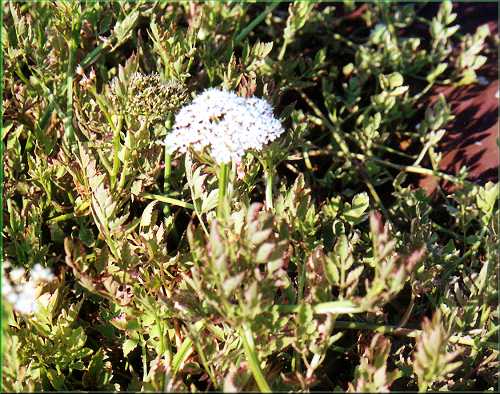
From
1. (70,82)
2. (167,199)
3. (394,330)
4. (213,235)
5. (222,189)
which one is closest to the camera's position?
(213,235)

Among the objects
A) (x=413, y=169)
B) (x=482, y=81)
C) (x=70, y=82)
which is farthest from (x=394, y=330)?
(x=482, y=81)

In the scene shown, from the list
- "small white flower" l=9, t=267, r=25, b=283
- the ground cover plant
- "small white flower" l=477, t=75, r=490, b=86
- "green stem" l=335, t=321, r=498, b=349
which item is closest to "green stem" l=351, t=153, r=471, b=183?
→ the ground cover plant

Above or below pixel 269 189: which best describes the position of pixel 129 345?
below

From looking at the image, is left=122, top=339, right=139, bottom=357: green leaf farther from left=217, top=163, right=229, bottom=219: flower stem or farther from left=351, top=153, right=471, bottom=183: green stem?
left=351, top=153, right=471, bottom=183: green stem

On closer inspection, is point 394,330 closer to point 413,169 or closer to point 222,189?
point 222,189

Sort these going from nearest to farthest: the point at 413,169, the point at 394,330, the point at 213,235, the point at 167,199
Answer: the point at 213,235 < the point at 394,330 < the point at 167,199 < the point at 413,169

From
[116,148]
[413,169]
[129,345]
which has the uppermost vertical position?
[116,148]

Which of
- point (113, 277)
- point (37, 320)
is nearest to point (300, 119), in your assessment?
point (113, 277)

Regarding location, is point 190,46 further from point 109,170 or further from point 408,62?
point 408,62

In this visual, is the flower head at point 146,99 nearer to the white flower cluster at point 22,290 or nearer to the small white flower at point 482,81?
the white flower cluster at point 22,290
